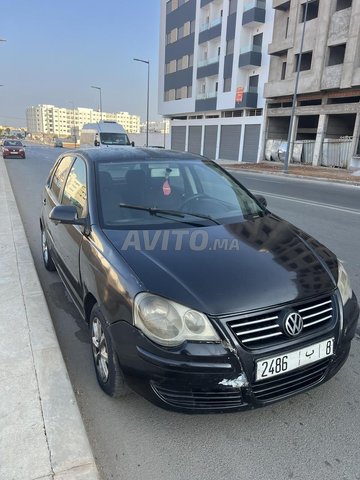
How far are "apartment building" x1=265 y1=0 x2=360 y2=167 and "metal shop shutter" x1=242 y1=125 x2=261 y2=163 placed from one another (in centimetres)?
134

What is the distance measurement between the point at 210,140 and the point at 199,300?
135ft

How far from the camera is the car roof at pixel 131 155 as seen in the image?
3.53 meters

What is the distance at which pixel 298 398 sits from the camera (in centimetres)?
258

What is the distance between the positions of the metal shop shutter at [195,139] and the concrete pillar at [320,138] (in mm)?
17614

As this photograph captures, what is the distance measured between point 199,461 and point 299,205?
9.45 metres

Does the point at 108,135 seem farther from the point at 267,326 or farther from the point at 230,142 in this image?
the point at 267,326

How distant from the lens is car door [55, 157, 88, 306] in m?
3.15

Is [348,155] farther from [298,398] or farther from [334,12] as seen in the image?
[298,398]

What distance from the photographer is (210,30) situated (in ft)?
134

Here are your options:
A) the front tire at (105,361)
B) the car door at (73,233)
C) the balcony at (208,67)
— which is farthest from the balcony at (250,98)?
the front tire at (105,361)

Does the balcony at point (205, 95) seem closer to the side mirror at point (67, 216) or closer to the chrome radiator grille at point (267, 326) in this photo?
the side mirror at point (67, 216)

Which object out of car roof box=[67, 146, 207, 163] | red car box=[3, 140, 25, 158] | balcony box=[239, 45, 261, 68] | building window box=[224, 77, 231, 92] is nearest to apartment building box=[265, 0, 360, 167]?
balcony box=[239, 45, 261, 68]

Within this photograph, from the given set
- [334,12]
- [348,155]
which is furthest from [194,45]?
[348,155]
